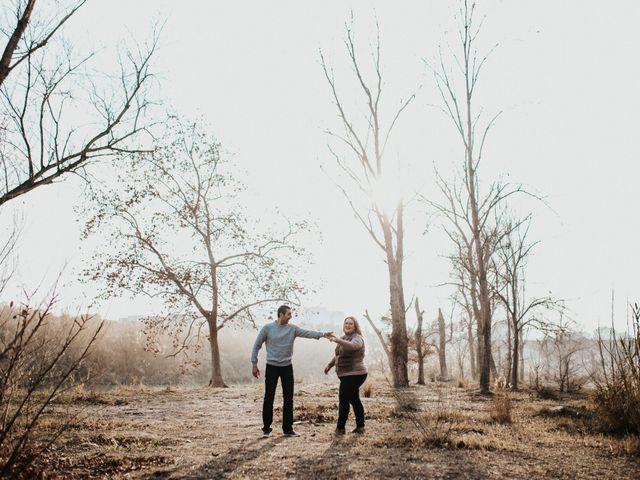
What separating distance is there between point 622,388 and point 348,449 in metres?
4.37

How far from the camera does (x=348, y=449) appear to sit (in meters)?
5.74

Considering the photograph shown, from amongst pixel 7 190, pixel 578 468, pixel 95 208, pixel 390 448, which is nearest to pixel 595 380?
pixel 578 468

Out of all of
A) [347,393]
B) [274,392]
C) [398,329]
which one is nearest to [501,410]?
[347,393]

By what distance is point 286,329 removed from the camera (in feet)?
23.8

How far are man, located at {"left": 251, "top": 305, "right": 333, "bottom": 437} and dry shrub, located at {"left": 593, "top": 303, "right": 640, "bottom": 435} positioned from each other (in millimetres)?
4228

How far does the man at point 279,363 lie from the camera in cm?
698

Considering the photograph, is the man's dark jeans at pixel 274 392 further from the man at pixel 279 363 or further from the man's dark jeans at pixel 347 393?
the man's dark jeans at pixel 347 393

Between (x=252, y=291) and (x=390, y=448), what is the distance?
586 inches

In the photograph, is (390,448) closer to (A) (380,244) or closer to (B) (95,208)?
(A) (380,244)

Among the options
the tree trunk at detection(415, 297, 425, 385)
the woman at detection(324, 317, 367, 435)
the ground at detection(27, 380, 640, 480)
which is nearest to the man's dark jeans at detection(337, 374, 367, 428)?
the woman at detection(324, 317, 367, 435)

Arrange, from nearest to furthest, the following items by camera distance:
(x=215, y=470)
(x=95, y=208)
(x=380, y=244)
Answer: (x=215, y=470), (x=380, y=244), (x=95, y=208)

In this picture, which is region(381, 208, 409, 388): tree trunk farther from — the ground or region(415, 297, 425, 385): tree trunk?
the ground

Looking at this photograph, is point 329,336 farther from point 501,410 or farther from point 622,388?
point 622,388

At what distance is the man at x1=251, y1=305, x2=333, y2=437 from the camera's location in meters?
6.98
